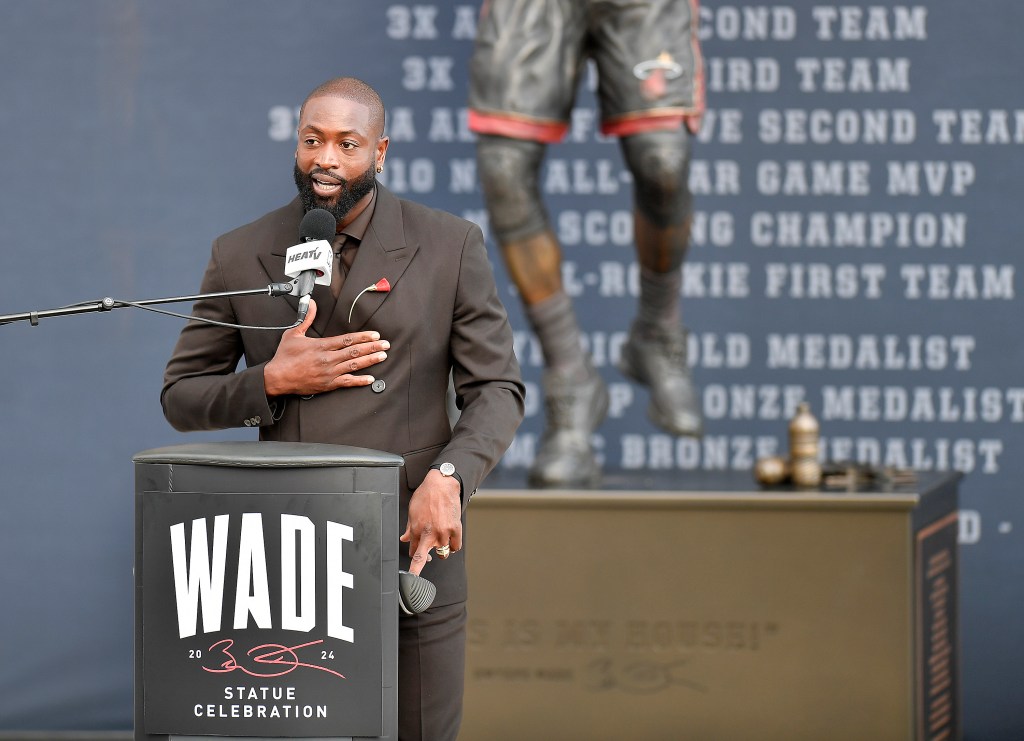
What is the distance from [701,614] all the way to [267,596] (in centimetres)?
158

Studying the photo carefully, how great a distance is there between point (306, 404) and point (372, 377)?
8 cm

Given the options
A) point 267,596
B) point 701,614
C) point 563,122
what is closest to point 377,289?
point 267,596

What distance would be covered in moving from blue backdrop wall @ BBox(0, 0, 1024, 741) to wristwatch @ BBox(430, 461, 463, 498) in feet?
6.54

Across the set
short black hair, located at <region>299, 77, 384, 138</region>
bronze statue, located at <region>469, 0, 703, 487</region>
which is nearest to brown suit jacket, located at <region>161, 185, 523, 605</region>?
short black hair, located at <region>299, 77, 384, 138</region>

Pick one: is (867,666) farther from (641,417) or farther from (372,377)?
(372,377)

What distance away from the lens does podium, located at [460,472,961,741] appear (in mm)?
2814

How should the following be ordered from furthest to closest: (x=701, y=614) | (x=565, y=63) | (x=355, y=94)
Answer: (x=565, y=63) → (x=701, y=614) → (x=355, y=94)

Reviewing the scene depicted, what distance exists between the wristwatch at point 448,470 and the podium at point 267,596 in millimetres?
158

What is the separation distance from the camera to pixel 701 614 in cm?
286

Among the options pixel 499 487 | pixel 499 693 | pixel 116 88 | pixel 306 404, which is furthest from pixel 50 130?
pixel 306 404

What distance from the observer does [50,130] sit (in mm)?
3775

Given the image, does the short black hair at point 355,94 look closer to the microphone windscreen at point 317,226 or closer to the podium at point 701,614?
the microphone windscreen at point 317,226

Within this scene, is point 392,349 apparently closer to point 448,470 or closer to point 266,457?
point 448,470

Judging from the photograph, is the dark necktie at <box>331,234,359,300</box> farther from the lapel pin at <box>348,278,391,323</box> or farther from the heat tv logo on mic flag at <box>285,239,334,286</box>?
the heat tv logo on mic flag at <box>285,239,334,286</box>
